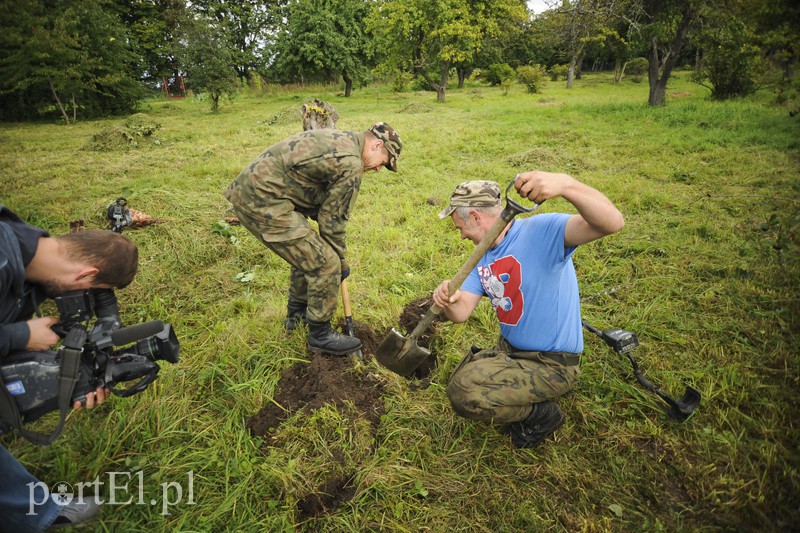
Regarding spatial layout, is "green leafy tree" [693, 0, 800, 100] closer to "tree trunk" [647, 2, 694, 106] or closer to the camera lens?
"tree trunk" [647, 2, 694, 106]

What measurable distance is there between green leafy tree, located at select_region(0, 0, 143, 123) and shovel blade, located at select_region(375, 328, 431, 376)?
18695mm

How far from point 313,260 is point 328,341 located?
68 cm

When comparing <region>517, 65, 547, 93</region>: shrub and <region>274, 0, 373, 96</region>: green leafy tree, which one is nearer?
<region>517, 65, 547, 93</region>: shrub

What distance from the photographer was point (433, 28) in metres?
19.4

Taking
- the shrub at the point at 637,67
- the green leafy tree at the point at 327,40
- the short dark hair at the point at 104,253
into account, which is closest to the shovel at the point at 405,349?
the short dark hair at the point at 104,253

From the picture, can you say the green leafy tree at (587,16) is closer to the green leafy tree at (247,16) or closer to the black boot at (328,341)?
the black boot at (328,341)

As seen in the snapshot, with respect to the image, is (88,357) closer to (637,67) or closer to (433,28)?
(433,28)

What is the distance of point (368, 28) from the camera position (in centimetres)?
2073

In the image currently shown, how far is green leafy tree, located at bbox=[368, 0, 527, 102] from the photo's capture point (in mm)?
18531

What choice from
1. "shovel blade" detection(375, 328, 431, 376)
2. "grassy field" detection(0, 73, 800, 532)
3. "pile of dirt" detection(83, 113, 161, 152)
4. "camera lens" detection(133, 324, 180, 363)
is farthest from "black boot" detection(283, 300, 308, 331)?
"pile of dirt" detection(83, 113, 161, 152)

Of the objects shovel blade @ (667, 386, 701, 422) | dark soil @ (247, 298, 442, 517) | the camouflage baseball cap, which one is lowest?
dark soil @ (247, 298, 442, 517)

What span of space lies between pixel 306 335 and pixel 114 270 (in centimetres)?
158

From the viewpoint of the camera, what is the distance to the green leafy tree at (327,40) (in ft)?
71.9

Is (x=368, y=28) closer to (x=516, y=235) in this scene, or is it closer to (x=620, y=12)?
(x=620, y=12)
